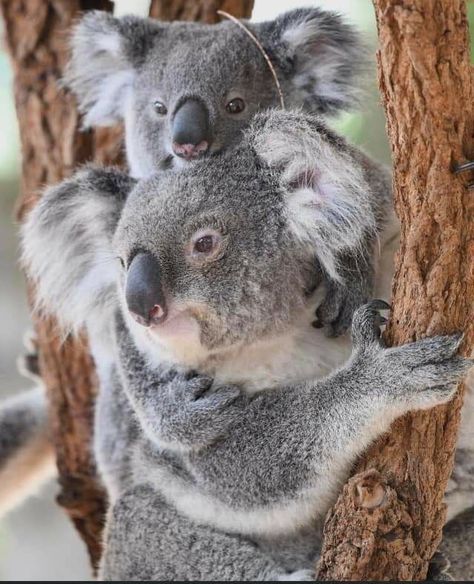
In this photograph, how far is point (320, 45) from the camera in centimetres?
371

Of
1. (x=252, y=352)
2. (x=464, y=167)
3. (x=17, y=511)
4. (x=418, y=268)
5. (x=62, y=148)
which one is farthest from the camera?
(x=17, y=511)

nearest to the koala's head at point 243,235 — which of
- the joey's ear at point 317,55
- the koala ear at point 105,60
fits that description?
the joey's ear at point 317,55

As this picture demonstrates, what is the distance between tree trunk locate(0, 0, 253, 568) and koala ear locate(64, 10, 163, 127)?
312 millimetres

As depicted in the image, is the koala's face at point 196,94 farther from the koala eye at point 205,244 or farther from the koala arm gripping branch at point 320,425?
the koala arm gripping branch at point 320,425

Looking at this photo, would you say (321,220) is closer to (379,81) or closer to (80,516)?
(379,81)

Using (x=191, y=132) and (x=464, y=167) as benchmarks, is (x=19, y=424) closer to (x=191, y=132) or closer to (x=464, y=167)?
(x=191, y=132)

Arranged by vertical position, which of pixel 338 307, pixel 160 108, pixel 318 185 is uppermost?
pixel 318 185

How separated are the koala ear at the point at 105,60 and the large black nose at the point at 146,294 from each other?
152cm

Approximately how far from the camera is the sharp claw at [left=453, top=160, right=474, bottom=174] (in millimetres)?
2275

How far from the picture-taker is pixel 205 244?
278cm

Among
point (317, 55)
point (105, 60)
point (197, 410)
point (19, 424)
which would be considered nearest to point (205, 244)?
point (197, 410)

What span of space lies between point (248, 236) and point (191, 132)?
55 centimetres

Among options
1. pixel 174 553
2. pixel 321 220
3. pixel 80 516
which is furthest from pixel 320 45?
pixel 80 516

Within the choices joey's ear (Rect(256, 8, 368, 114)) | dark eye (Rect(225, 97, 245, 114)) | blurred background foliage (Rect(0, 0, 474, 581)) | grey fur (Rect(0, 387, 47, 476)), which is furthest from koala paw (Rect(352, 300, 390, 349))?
blurred background foliage (Rect(0, 0, 474, 581))
